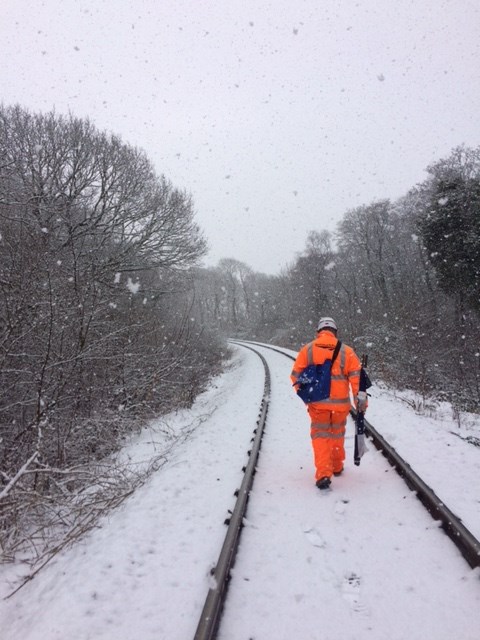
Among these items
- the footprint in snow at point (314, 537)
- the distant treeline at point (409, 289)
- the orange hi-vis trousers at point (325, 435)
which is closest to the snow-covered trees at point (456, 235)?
the distant treeline at point (409, 289)

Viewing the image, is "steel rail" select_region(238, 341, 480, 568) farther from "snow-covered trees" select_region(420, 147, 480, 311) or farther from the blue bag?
"snow-covered trees" select_region(420, 147, 480, 311)

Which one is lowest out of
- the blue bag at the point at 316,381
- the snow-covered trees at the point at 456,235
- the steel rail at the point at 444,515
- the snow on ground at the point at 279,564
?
the snow on ground at the point at 279,564

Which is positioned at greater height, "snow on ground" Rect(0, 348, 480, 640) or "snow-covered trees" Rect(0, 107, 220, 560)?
"snow-covered trees" Rect(0, 107, 220, 560)

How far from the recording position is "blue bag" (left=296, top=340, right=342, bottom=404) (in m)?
4.70

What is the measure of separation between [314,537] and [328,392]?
1.63 m

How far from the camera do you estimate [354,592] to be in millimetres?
2787

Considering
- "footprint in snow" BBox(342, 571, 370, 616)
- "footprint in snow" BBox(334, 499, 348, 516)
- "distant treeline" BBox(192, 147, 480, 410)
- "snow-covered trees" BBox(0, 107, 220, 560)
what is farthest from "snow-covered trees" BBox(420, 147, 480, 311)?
"footprint in snow" BBox(342, 571, 370, 616)

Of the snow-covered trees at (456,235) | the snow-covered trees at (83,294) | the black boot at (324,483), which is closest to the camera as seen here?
the black boot at (324,483)

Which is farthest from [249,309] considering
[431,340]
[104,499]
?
[104,499]

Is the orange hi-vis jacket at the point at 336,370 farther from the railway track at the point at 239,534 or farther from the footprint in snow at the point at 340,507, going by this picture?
the railway track at the point at 239,534

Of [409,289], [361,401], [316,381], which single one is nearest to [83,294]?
[316,381]

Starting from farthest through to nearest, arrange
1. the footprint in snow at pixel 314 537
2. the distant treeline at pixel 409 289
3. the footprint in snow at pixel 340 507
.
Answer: the distant treeline at pixel 409 289, the footprint in snow at pixel 340 507, the footprint in snow at pixel 314 537

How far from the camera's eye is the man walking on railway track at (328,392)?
4.69 metres

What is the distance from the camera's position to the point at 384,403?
32.0 feet
